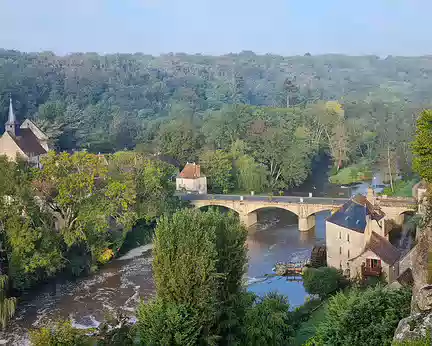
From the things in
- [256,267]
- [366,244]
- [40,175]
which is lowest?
[256,267]

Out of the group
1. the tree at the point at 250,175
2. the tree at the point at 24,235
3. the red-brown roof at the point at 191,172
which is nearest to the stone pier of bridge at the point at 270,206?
the red-brown roof at the point at 191,172

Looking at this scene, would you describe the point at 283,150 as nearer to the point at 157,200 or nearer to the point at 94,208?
the point at 157,200

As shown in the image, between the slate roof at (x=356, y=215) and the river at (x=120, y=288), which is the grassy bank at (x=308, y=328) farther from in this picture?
the slate roof at (x=356, y=215)

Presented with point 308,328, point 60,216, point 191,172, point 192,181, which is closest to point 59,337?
point 308,328

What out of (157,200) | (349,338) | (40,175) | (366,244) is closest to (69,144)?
(157,200)

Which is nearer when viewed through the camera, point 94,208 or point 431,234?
point 431,234

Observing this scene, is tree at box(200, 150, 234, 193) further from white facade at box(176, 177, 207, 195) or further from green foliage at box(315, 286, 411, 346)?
green foliage at box(315, 286, 411, 346)
